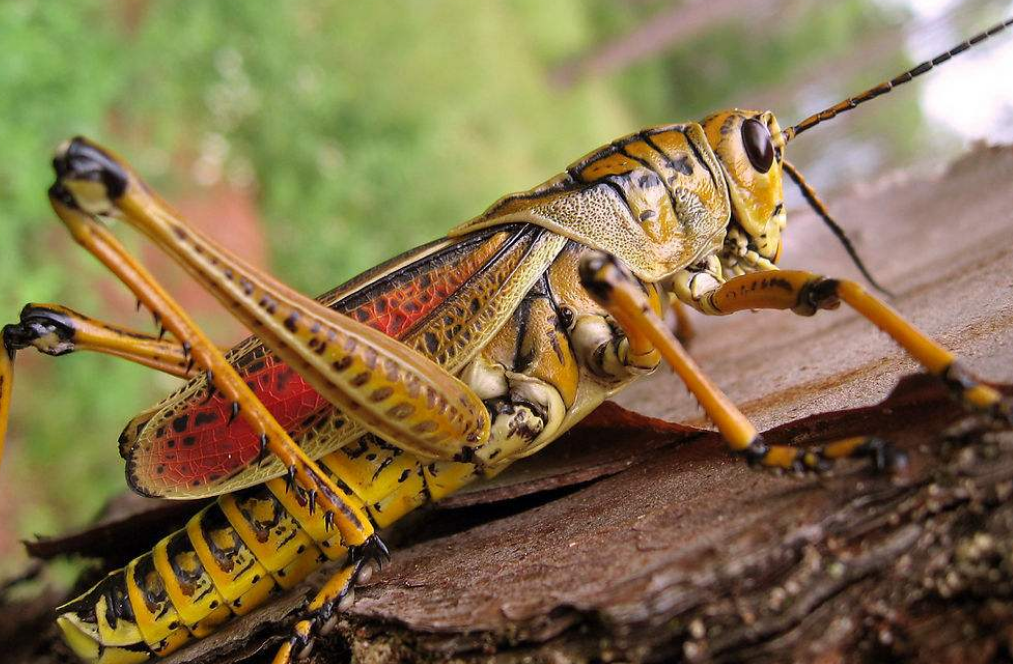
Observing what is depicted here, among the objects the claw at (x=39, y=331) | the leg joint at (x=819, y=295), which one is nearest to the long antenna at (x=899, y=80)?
the leg joint at (x=819, y=295)

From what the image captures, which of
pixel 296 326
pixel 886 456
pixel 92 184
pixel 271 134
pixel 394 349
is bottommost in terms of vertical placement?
pixel 886 456

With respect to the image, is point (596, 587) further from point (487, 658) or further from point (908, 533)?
point (908, 533)

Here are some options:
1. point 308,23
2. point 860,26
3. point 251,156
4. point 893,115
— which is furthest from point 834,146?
point 860,26

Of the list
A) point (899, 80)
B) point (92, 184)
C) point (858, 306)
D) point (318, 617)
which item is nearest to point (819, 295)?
point (858, 306)

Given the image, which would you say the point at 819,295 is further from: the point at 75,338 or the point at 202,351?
the point at 75,338

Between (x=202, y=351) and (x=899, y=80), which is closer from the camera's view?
(x=202, y=351)

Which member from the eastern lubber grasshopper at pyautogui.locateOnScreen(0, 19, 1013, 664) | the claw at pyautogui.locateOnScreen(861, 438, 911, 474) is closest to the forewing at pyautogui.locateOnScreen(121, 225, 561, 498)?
the eastern lubber grasshopper at pyautogui.locateOnScreen(0, 19, 1013, 664)
